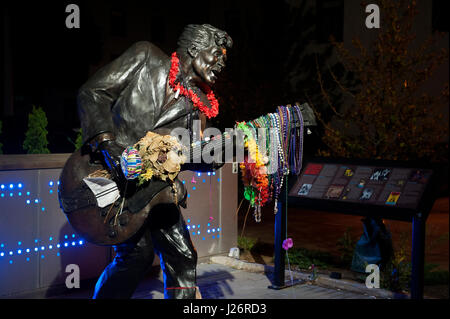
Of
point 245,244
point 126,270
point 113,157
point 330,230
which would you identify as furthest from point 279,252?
point 330,230

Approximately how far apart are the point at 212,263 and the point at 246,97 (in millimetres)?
8703

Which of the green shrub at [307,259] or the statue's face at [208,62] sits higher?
the statue's face at [208,62]

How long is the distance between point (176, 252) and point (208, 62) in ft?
4.12

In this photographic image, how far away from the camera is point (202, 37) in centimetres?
383

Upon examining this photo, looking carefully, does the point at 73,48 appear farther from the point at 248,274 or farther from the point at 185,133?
the point at 185,133

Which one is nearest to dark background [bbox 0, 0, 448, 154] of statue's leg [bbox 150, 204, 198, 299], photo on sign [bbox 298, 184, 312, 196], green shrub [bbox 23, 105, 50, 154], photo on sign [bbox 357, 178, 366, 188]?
photo on sign [bbox 298, 184, 312, 196]

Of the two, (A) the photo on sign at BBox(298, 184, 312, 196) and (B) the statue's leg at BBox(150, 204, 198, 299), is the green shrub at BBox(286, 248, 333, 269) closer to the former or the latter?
(A) the photo on sign at BBox(298, 184, 312, 196)

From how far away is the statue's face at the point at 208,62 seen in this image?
384 centimetres

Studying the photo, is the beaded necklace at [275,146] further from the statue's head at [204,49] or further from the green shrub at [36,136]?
the green shrub at [36,136]

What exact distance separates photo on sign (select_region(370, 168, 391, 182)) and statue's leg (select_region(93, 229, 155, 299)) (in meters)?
2.98

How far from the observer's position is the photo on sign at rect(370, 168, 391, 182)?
5844 millimetres

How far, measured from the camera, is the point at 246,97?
15766mm

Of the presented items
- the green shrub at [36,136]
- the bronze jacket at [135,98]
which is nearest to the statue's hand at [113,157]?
the bronze jacket at [135,98]

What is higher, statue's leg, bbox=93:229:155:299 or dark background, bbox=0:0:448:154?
dark background, bbox=0:0:448:154
